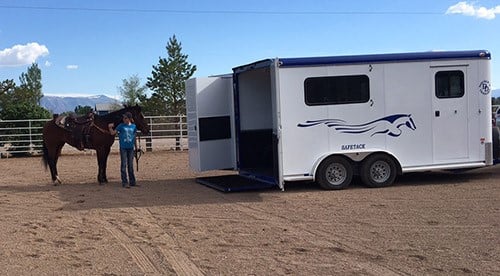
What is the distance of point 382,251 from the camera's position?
6.34 metres

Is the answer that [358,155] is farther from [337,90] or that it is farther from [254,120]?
[254,120]

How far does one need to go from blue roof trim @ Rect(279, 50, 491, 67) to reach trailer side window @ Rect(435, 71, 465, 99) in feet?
1.12

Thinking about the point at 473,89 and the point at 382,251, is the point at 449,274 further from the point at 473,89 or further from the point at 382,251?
the point at 473,89

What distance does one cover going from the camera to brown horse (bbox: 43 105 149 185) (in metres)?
13.0

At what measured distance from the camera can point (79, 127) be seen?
13039mm

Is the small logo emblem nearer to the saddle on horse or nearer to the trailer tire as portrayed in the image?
the trailer tire

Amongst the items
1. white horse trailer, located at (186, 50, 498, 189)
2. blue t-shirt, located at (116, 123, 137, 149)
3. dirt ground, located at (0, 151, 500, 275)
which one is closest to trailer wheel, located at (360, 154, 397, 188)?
white horse trailer, located at (186, 50, 498, 189)

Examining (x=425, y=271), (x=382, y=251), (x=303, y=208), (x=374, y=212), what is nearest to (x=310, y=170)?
(x=303, y=208)

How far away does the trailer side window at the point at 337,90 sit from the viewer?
10.7 m

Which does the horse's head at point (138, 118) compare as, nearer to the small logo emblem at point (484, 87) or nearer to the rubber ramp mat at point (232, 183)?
the rubber ramp mat at point (232, 183)

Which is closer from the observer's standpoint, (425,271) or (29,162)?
(425,271)

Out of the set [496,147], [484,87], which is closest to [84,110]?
[496,147]

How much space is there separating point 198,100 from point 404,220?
586cm

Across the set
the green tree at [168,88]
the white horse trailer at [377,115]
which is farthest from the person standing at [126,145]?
the green tree at [168,88]
